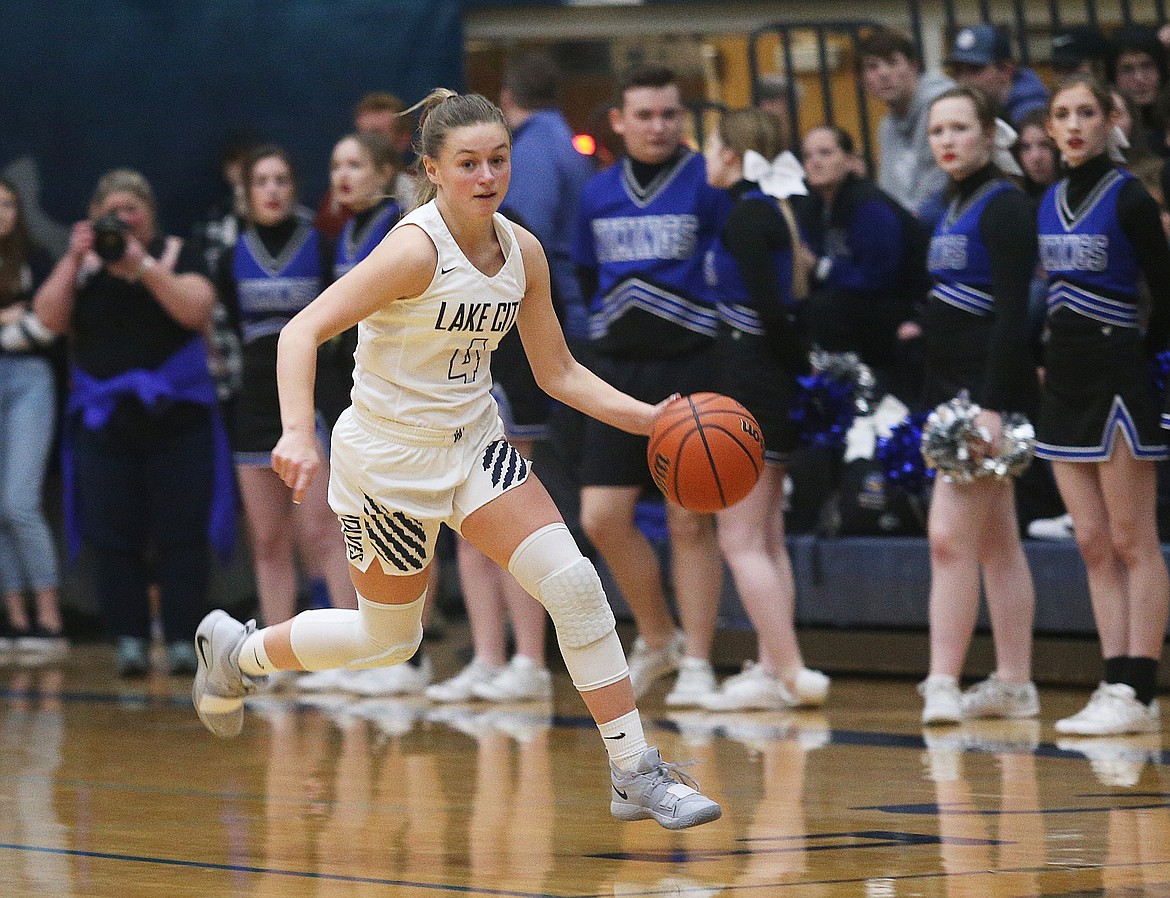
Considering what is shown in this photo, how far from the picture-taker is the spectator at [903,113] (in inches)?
325

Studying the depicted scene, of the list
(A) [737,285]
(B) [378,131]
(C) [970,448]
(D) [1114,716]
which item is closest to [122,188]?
(B) [378,131]

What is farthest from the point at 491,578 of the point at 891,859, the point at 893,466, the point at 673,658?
the point at 891,859

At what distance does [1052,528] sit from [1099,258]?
1.74 m

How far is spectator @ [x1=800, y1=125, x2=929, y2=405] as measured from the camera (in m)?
7.67

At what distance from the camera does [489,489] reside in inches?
170

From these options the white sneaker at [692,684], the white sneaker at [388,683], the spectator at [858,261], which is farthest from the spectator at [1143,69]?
the white sneaker at [388,683]

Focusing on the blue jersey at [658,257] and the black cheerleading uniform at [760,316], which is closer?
the black cheerleading uniform at [760,316]

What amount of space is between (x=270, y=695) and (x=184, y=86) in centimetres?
410

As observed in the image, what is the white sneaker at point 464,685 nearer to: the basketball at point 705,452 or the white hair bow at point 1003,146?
the white hair bow at point 1003,146

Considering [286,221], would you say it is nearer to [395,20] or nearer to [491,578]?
[491,578]

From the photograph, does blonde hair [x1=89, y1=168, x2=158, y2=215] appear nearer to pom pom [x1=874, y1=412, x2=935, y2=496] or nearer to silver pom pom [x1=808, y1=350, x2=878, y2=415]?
silver pom pom [x1=808, y1=350, x2=878, y2=415]

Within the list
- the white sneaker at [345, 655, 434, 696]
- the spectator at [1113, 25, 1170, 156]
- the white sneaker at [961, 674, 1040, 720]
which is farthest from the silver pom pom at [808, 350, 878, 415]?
the white sneaker at [345, 655, 434, 696]

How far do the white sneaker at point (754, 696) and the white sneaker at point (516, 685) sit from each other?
738 millimetres

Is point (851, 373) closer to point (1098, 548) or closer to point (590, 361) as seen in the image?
point (590, 361)
